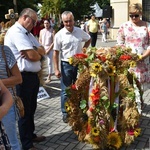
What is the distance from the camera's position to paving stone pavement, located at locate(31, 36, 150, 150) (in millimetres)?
3756

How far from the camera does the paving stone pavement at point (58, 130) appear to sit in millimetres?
3756

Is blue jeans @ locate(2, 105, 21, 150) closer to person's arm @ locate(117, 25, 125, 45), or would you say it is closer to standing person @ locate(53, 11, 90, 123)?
standing person @ locate(53, 11, 90, 123)

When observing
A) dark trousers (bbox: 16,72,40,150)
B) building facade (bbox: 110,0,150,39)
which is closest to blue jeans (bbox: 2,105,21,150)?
dark trousers (bbox: 16,72,40,150)

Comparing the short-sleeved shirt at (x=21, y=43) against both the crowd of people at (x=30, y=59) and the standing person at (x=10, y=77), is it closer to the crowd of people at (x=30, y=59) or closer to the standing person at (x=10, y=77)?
the crowd of people at (x=30, y=59)

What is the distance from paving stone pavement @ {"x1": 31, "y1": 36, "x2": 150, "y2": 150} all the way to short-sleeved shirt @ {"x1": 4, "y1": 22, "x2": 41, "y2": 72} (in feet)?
3.84

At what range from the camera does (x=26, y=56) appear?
3164mm

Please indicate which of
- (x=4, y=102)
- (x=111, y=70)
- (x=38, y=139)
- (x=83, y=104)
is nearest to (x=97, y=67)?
(x=111, y=70)

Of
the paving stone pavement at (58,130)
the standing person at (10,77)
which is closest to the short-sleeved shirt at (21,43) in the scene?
the standing person at (10,77)

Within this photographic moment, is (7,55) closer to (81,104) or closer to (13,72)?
(13,72)

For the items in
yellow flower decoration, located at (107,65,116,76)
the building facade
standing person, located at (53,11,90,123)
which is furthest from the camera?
the building facade

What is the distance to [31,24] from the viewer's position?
126 inches

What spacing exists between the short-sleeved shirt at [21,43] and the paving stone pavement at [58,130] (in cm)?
117

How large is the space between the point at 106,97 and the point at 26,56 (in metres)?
1.10

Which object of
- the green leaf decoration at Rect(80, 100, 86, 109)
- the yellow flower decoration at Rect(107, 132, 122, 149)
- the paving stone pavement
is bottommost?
the paving stone pavement
